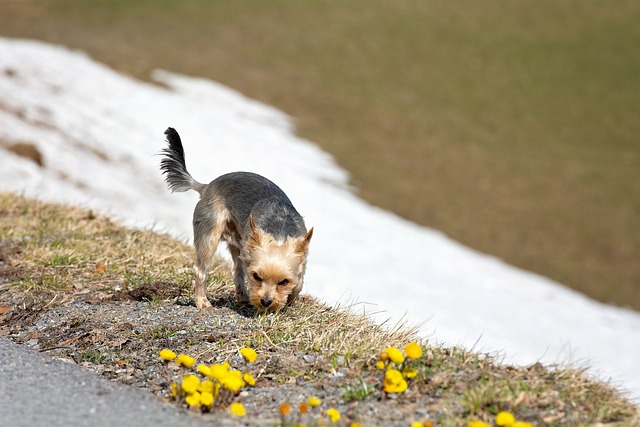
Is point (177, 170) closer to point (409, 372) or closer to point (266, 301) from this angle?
point (266, 301)

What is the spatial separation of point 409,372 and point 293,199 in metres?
17.4

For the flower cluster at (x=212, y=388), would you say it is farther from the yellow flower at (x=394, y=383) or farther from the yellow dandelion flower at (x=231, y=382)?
the yellow flower at (x=394, y=383)

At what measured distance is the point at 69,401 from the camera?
17.9 ft

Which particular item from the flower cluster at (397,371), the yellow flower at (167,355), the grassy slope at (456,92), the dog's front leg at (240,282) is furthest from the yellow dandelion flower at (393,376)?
the grassy slope at (456,92)

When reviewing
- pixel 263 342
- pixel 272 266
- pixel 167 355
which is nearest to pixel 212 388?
pixel 167 355

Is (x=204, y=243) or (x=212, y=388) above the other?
(x=204, y=243)

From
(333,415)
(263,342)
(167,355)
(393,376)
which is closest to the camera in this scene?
(333,415)

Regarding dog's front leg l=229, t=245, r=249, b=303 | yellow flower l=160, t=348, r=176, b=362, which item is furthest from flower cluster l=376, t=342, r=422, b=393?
dog's front leg l=229, t=245, r=249, b=303

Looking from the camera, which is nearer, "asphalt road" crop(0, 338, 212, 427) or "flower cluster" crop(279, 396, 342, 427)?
"flower cluster" crop(279, 396, 342, 427)

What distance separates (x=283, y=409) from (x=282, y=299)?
2.42 m

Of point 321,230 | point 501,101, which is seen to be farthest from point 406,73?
point 321,230

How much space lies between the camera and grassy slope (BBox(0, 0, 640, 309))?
26938 mm

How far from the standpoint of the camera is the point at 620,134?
35531mm

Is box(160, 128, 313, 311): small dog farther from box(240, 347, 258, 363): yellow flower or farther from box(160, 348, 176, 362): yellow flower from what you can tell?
box(160, 348, 176, 362): yellow flower
